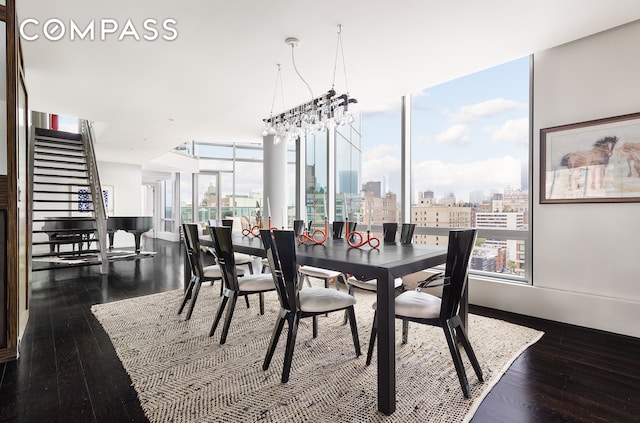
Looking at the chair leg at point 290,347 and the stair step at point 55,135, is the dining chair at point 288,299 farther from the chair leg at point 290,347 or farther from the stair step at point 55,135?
the stair step at point 55,135

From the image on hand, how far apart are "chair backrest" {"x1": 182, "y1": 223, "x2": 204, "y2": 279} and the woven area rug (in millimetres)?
477

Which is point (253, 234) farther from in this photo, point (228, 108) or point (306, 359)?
point (228, 108)

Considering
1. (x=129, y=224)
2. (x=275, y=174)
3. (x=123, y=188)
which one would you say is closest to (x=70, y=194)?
(x=129, y=224)

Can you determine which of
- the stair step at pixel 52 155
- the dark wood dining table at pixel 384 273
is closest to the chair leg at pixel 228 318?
the dark wood dining table at pixel 384 273

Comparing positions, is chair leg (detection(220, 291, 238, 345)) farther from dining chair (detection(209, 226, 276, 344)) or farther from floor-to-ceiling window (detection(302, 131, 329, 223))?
floor-to-ceiling window (detection(302, 131, 329, 223))

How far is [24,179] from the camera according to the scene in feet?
9.52

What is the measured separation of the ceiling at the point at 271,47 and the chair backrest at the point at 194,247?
1690mm

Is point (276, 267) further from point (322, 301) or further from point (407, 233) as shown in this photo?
point (407, 233)

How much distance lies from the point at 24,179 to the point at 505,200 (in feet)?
15.5

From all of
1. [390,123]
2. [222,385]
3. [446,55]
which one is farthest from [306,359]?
[390,123]

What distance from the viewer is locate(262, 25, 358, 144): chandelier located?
2.93m

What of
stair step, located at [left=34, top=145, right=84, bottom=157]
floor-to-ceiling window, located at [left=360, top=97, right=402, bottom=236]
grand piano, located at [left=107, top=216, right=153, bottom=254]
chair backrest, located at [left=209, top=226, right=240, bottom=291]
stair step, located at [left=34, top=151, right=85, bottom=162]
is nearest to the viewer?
chair backrest, located at [left=209, top=226, right=240, bottom=291]

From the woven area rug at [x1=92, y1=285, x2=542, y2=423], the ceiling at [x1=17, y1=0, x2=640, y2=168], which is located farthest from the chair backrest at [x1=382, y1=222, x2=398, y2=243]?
the ceiling at [x1=17, y1=0, x2=640, y2=168]

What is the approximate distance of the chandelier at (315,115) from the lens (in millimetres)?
2934
